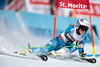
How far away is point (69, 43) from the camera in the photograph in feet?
20.0

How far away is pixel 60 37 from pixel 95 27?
4357mm

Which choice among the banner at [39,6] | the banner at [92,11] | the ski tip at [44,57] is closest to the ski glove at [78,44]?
the ski tip at [44,57]

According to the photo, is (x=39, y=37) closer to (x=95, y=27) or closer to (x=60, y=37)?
(x=95, y=27)

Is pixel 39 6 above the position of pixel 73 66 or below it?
above

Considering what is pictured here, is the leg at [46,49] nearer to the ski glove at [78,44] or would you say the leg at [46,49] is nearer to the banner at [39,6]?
the ski glove at [78,44]

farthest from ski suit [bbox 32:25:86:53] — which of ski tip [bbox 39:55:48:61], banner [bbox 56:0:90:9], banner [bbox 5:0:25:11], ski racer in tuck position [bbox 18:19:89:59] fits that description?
banner [bbox 5:0:25:11]

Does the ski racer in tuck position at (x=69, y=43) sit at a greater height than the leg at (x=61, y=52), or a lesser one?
greater

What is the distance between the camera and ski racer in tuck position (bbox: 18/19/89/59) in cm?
586

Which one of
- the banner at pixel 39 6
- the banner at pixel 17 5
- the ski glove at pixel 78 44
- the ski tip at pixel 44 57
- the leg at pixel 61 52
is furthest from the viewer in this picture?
the banner at pixel 17 5

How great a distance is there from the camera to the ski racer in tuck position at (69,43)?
5863mm

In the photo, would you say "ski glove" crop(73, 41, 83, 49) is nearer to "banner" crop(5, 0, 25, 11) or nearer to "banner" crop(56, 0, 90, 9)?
"banner" crop(56, 0, 90, 9)

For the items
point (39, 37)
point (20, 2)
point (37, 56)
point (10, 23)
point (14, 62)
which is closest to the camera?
point (14, 62)

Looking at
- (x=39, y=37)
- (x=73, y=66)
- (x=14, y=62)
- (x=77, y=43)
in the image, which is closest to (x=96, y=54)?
(x=77, y=43)

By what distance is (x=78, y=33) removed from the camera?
19.4 ft
